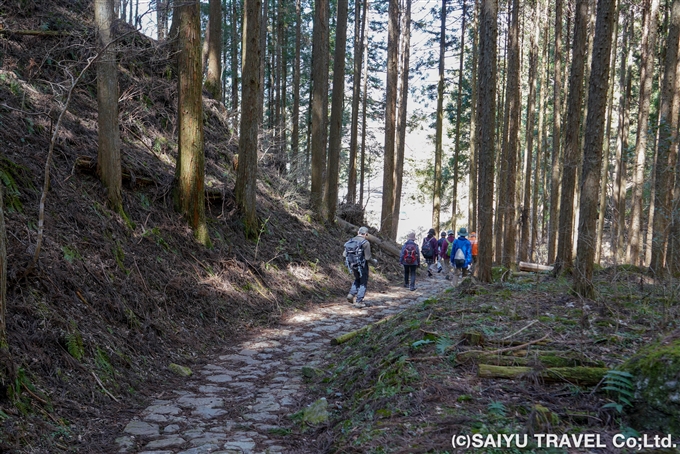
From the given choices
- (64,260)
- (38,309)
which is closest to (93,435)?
(38,309)

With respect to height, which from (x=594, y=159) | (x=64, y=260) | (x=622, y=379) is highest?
(x=594, y=159)

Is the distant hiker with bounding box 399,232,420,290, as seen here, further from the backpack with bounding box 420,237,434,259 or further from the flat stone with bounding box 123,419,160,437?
the flat stone with bounding box 123,419,160,437

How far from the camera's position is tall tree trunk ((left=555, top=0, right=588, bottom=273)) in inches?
408

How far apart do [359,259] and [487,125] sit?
4.51 metres

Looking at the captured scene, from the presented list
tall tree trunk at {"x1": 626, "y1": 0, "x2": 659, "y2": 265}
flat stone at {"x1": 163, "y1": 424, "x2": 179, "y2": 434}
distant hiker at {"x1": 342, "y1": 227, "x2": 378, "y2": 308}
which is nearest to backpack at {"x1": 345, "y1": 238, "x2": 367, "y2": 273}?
distant hiker at {"x1": 342, "y1": 227, "x2": 378, "y2": 308}

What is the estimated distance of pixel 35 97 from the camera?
9797mm

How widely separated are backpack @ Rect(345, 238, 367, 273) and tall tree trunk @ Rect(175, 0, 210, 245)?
143 inches

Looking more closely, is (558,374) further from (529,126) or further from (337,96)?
(529,126)

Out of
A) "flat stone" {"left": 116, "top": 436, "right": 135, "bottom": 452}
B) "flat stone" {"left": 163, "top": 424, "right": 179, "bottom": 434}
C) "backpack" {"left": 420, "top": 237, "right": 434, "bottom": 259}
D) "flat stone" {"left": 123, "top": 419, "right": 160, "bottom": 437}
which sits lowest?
"flat stone" {"left": 163, "top": 424, "right": 179, "bottom": 434}

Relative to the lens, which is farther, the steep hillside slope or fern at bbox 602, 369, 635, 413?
the steep hillside slope

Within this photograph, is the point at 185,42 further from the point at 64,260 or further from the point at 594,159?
the point at 594,159

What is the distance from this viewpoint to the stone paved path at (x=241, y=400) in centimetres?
482

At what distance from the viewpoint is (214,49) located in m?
17.5

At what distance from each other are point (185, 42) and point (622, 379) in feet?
32.2
